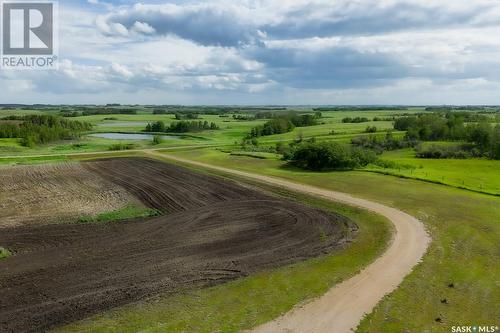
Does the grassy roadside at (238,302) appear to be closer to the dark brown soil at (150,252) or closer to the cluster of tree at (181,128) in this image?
the dark brown soil at (150,252)

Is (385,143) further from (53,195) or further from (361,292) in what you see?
(361,292)

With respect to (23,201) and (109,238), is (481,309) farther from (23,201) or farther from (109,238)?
(23,201)

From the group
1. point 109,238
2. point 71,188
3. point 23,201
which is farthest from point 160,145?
point 109,238

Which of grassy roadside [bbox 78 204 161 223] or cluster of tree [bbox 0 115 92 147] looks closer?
grassy roadside [bbox 78 204 161 223]

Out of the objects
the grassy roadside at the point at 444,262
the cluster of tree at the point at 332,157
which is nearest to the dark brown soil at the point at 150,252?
the grassy roadside at the point at 444,262

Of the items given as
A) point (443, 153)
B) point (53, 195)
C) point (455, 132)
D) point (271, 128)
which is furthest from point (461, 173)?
point (271, 128)

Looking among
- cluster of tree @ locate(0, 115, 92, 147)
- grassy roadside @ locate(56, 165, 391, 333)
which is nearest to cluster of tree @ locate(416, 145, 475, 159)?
grassy roadside @ locate(56, 165, 391, 333)

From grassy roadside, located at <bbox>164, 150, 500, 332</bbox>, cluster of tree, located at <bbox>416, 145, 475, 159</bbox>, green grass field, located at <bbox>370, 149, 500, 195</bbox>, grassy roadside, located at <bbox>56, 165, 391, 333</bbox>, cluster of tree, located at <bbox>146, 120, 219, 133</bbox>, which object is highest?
cluster of tree, located at <bbox>146, 120, 219, 133</bbox>

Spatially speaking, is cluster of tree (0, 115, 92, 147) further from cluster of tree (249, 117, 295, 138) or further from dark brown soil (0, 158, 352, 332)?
dark brown soil (0, 158, 352, 332)
